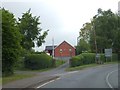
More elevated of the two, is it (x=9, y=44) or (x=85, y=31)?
(x=85, y=31)

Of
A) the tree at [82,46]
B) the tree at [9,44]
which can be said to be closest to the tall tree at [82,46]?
the tree at [82,46]

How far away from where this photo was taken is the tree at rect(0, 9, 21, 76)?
117 ft

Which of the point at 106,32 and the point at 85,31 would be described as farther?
the point at 85,31

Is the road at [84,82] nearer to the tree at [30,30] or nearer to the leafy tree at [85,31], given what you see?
the tree at [30,30]

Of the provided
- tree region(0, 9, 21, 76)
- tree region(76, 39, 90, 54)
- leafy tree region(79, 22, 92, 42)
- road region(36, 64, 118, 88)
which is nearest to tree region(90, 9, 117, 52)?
tree region(76, 39, 90, 54)

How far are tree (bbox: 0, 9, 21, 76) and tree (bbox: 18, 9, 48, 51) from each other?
98.1 feet

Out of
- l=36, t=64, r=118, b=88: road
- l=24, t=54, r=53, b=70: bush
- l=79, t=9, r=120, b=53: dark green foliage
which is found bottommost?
l=36, t=64, r=118, b=88: road

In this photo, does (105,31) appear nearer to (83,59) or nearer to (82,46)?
(83,59)

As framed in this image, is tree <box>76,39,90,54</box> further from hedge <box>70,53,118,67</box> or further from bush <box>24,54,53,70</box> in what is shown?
bush <box>24,54,53,70</box>

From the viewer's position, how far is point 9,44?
36.7 metres

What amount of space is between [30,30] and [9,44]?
1313 inches

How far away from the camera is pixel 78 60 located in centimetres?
7331

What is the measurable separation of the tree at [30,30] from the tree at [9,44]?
29.9m

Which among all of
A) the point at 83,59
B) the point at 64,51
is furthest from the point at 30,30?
the point at 64,51
